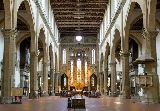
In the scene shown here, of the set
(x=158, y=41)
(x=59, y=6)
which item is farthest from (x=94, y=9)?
(x=158, y=41)

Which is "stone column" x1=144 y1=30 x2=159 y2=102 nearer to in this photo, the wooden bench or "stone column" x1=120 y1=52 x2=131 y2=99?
the wooden bench

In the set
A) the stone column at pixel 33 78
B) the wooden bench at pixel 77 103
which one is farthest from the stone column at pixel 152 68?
the stone column at pixel 33 78

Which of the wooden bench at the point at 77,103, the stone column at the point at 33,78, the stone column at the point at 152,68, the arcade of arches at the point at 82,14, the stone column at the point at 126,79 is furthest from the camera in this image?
the stone column at the point at 33,78

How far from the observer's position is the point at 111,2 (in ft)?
136

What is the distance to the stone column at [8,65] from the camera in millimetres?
20125

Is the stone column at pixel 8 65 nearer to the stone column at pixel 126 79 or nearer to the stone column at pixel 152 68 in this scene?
the stone column at pixel 152 68

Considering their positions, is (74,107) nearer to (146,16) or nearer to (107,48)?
(146,16)

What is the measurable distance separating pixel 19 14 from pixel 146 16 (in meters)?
16.5

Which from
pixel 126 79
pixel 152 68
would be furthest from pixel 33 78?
pixel 152 68

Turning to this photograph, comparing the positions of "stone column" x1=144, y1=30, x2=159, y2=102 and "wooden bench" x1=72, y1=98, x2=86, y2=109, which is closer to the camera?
"wooden bench" x1=72, y1=98, x2=86, y2=109

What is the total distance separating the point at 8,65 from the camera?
2058 cm

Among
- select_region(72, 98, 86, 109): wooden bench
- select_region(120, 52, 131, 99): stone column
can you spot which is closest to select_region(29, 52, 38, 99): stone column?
select_region(120, 52, 131, 99): stone column

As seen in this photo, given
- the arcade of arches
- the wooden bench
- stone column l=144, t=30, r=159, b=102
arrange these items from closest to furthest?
1. the wooden bench
2. stone column l=144, t=30, r=159, b=102
3. the arcade of arches

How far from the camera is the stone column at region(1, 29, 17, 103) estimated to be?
66.0 ft
